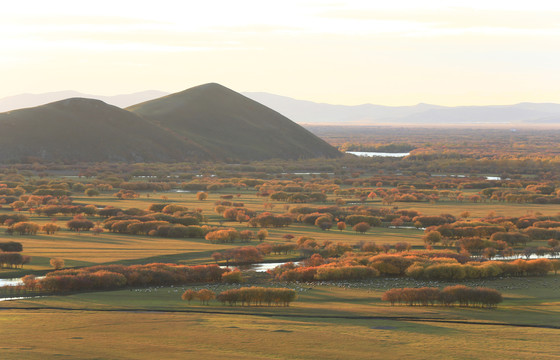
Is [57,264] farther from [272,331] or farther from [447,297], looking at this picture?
[447,297]

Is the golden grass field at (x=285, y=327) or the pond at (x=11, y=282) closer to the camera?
the golden grass field at (x=285, y=327)

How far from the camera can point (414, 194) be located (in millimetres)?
132000

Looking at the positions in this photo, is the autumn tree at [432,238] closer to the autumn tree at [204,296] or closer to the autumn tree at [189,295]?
the autumn tree at [204,296]

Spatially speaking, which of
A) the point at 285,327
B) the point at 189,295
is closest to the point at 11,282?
the point at 189,295

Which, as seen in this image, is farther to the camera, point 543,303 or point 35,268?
point 35,268

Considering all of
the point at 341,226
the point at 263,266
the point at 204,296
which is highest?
the point at 204,296

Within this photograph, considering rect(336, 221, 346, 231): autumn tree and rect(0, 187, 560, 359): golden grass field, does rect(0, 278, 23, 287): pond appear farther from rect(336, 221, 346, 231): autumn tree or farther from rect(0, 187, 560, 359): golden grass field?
rect(336, 221, 346, 231): autumn tree

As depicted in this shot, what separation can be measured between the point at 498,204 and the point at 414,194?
631 inches

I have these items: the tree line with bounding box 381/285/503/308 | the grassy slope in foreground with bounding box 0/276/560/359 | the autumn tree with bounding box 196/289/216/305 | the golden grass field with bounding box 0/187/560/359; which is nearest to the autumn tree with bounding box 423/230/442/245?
the golden grass field with bounding box 0/187/560/359

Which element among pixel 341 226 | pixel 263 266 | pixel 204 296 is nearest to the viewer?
pixel 204 296

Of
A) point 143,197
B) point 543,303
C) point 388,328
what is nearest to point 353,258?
point 543,303

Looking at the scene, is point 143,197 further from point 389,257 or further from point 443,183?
point 389,257

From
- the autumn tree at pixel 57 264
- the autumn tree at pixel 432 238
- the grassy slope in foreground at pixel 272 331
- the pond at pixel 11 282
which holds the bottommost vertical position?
the autumn tree at pixel 432 238

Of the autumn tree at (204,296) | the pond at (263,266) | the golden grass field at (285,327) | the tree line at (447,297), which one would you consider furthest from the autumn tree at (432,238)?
the autumn tree at (204,296)
